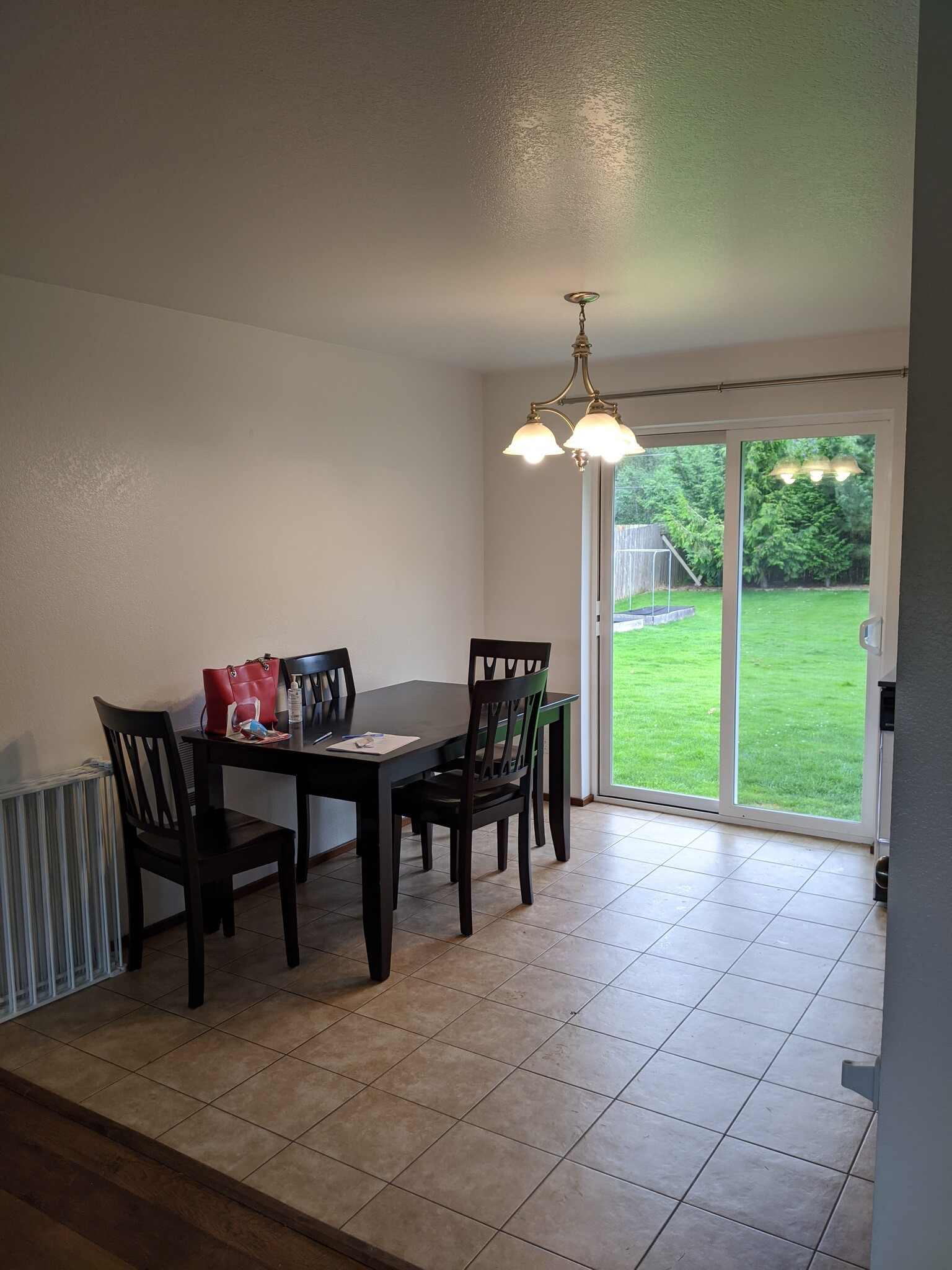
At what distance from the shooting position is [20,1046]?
2.74m

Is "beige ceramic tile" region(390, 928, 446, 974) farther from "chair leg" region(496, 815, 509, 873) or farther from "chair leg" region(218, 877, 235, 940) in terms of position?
"chair leg" region(496, 815, 509, 873)

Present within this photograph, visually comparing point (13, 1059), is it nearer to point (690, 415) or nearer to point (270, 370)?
point (270, 370)

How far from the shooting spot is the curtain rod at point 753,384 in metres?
4.09

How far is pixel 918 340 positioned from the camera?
1.39 m

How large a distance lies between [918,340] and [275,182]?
153 cm

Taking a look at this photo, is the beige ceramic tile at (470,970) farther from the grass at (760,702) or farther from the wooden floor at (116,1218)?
the grass at (760,702)

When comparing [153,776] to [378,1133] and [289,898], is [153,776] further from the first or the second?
[378,1133]

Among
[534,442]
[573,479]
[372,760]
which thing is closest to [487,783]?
[372,760]

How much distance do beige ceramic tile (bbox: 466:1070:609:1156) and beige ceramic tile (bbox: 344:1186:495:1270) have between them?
0.31 metres

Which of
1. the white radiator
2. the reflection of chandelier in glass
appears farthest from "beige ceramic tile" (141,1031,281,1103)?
the reflection of chandelier in glass

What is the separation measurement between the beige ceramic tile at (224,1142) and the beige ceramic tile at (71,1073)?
0.33 metres

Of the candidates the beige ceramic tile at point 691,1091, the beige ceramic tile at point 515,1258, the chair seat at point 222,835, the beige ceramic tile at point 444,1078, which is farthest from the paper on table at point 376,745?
the beige ceramic tile at point 515,1258

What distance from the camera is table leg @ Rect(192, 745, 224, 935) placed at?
3412mm

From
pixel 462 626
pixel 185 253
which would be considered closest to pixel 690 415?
pixel 462 626
